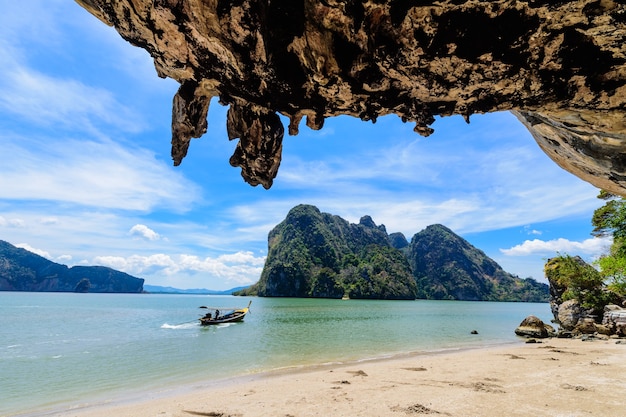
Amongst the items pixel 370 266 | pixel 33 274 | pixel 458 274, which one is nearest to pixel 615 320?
pixel 370 266

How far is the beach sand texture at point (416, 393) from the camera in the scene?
6871 millimetres

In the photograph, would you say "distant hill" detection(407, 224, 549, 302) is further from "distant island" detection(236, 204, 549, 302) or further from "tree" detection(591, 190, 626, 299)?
"tree" detection(591, 190, 626, 299)

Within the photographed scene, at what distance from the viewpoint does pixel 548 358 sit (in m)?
13.1

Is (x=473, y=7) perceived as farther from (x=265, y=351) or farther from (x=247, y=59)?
(x=265, y=351)

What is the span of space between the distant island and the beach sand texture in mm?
93338

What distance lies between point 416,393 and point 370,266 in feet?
341

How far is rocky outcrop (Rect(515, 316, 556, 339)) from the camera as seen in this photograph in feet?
70.9

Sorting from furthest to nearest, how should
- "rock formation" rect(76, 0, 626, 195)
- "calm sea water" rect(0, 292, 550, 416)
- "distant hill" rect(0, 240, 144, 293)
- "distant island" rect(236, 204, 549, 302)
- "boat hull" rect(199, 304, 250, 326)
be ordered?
"distant hill" rect(0, 240, 144, 293) → "distant island" rect(236, 204, 549, 302) → "boat hull" rect(199, 304, 250, 326) → "calm sea water" rect(0, 292, 550, 416) → "rock formation" rect(76, 0, 626, 195)

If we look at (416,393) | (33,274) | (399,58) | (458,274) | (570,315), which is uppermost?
(458,274)

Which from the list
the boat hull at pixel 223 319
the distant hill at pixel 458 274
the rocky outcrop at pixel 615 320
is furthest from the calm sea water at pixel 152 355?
the distant hill at pixel 458 274

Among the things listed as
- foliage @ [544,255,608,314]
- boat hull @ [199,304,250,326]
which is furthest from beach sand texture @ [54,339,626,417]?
boat hull @ [199,304,250,326]

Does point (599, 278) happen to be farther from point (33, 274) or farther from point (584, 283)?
point (33, 274)

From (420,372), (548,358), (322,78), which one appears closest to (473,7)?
(322,78)

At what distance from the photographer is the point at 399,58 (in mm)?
5121
